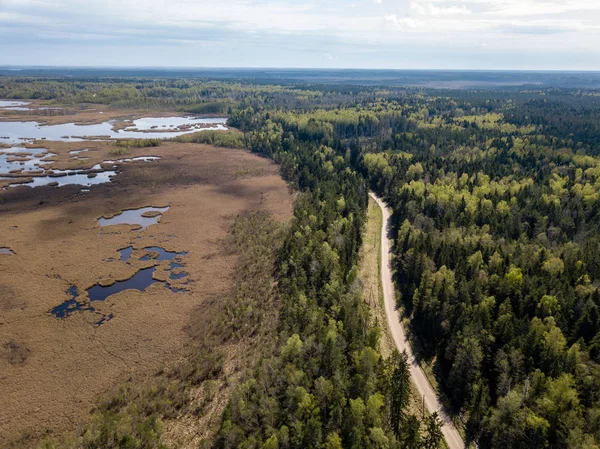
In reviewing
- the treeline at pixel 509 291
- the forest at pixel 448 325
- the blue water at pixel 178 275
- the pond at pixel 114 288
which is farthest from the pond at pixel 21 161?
the treeline at pixel 509 291

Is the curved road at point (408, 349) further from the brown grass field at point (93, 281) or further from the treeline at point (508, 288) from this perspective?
the brown grass field at point (93, 281)

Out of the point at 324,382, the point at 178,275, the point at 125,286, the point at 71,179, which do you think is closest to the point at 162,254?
the point at 178,275

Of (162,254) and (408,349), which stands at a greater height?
(162,254)

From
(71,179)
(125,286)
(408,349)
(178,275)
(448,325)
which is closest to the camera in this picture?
(448,325)

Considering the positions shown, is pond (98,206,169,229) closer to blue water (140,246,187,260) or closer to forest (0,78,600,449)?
blue water (140,246,187,260)

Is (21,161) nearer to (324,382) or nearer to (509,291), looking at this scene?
(324,382)

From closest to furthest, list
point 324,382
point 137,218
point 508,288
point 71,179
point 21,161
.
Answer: point 324,382
point 508,288
point 137,218
point 71,179
point 21,161
